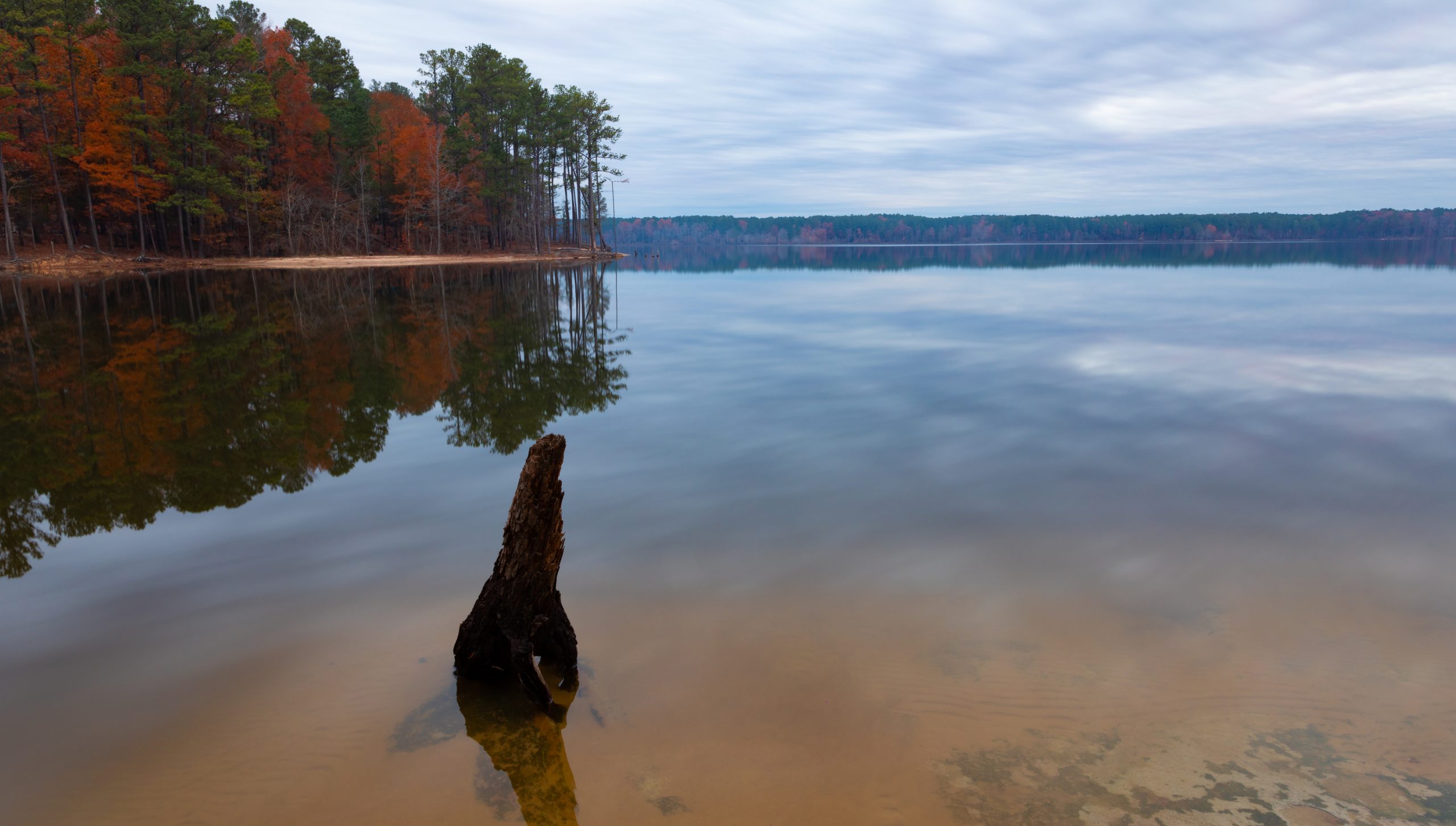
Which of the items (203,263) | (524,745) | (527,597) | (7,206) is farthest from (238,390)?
(203,263)

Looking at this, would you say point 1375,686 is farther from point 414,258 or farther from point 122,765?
point 414,258

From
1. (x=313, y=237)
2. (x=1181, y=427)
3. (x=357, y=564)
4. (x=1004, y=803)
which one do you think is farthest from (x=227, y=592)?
(x=313, y=237)

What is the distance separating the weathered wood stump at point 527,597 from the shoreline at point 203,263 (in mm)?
59457

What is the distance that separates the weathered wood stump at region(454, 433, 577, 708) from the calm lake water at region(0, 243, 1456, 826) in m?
0.25

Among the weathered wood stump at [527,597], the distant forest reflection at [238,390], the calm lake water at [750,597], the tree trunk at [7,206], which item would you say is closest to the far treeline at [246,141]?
the tree trunk at [7,206]

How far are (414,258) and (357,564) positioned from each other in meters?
67.5

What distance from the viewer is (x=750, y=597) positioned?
24.0 ft

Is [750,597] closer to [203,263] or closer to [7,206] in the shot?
[7,206]

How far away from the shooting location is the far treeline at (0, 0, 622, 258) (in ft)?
183

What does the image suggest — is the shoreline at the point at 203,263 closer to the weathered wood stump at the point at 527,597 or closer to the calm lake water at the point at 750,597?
the calm lake water at the point at 750,597

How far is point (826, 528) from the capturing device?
8938mm

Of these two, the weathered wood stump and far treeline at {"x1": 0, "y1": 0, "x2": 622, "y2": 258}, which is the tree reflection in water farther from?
far treeline at {"x1": 0, "y1": 0, "x2": 622, "y2": 258}

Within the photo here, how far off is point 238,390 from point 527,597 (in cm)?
1311

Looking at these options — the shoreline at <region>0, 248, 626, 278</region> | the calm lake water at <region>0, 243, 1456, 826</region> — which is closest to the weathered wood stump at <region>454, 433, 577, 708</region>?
the calm lake water at <region>0, 243, 1456, 826</region>
